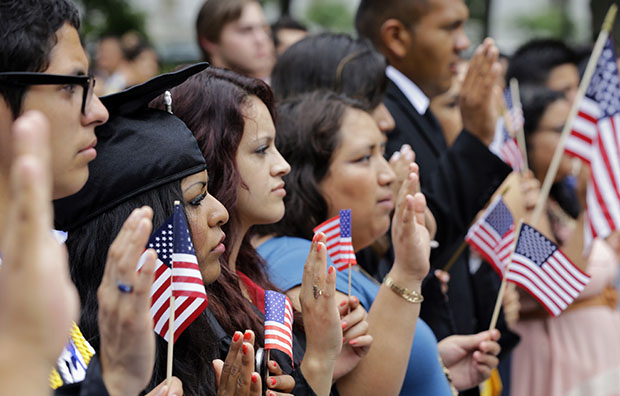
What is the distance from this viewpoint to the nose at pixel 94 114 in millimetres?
2023

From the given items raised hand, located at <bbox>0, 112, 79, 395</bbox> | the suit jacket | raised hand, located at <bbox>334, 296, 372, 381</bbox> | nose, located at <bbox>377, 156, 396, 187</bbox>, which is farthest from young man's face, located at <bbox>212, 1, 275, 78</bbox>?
raised hand, located at <bbox>0, 112, 79, 395</bbox>

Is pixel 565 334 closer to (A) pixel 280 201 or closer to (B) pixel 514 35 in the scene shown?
(A) pixel 280 201

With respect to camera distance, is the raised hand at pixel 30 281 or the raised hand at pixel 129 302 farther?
the raised hand at pixel 129 302

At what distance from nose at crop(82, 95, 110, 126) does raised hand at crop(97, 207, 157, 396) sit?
1.82 feet

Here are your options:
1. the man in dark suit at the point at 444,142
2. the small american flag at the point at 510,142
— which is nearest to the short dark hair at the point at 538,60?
the small american flag at the point at 510,142

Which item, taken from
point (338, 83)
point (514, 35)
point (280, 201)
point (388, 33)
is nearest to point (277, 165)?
point (280, 201)

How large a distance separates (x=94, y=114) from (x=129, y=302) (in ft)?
2.15

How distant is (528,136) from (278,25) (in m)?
2.67

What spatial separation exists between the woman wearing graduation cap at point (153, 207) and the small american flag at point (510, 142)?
2863mm

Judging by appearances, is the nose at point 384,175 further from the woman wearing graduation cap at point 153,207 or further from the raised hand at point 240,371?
the raised hand at point 240,371

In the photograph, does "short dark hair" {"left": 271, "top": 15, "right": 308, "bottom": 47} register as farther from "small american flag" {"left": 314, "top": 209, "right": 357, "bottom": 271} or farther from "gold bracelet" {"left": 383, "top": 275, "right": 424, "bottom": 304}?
"gold bracelet" {"left": 383, "top": 275, "right": 424, "bottom": 304}

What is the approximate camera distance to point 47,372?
1.16 meters

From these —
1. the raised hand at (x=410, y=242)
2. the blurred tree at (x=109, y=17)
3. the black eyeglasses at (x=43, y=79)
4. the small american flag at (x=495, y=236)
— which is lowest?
the blurred tree at (x=109, y=17)

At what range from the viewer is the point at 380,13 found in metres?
5.00
